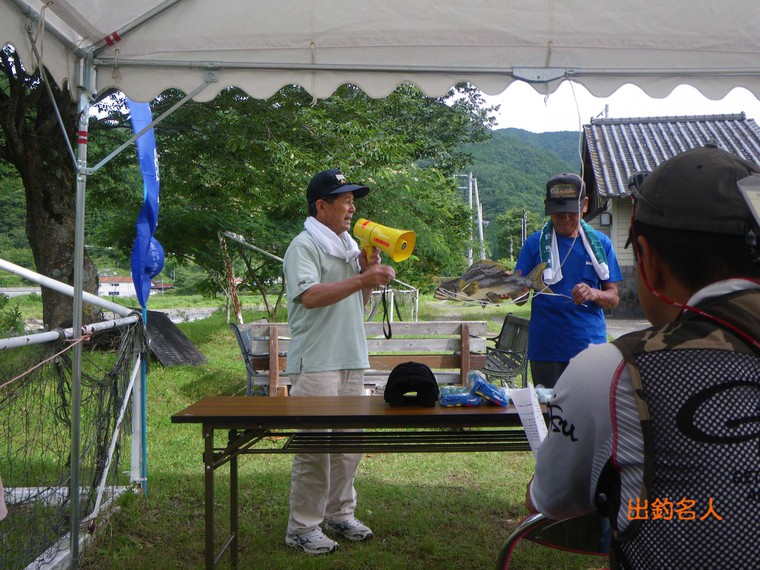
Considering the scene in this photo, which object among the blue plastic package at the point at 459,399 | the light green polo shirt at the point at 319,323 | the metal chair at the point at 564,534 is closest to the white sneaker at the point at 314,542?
the light green polo shirt at the point at 319,323

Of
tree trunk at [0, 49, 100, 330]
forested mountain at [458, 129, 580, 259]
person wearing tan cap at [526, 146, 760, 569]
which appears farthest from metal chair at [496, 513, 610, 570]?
forested mountain at [458, 129, 580, 259]

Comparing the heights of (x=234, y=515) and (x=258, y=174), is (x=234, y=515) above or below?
below

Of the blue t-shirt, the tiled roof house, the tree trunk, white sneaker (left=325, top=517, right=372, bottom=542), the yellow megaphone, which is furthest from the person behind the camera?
the tiled roof house

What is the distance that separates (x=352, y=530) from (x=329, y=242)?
156cm

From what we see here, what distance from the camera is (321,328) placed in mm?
3666

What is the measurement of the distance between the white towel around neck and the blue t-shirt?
2.84ft

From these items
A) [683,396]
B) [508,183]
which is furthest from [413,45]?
[508,183]

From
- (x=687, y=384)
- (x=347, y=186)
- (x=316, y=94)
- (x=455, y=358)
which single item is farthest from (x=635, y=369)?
(x=455, y=358)

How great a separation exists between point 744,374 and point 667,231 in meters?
0.27

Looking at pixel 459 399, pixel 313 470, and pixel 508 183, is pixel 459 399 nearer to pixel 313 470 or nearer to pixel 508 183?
pixel 313 470

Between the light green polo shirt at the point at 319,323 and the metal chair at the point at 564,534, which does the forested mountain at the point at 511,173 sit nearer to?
the light green polo shirt at the point at 319,323

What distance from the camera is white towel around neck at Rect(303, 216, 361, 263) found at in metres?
3.68

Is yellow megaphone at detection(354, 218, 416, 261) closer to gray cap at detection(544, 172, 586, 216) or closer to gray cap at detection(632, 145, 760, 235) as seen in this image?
gray cap at detection(544, 172, 586, 216)

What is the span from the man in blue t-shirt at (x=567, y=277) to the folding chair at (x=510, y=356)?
7.68 feet
